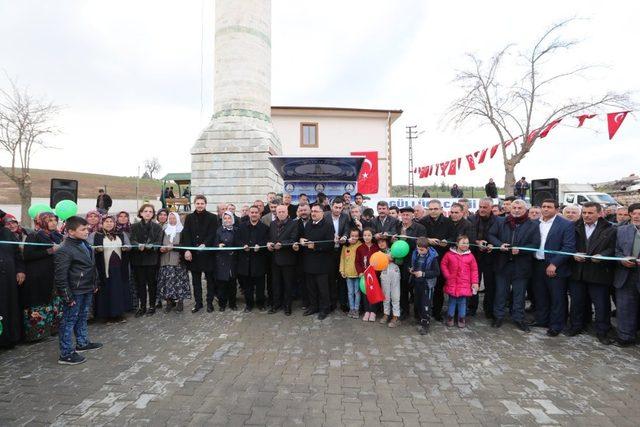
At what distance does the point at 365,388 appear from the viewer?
Result: 141 inches

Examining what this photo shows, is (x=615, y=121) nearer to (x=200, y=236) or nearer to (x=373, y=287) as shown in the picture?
(x=373, y=287)

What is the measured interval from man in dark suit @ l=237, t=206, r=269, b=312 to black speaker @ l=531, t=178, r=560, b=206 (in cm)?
744

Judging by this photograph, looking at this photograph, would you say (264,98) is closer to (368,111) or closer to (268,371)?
(268,371)

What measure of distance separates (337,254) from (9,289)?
15.9 ft

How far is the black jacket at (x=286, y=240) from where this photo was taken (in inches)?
244

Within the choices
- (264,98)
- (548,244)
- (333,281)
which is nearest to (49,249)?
(333,281)

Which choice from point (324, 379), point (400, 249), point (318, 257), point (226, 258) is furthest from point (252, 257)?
point (324, 379)

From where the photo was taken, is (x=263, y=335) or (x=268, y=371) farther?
(x=263, y=335)

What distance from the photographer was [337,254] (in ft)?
21.4

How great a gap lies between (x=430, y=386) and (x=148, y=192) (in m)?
48.7

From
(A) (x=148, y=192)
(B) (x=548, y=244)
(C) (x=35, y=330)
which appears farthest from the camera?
(A) (x=148, y=192)

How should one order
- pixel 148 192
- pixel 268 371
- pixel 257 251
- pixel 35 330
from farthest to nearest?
pixel 148 192 → pixel 257 251 → pixel 35 330 → pixel 268 371

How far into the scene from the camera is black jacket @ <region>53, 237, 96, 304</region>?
426 cm

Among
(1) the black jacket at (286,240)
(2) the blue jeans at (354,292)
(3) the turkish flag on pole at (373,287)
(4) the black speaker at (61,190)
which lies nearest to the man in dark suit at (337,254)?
(2) the blue jeans at (354,292)
